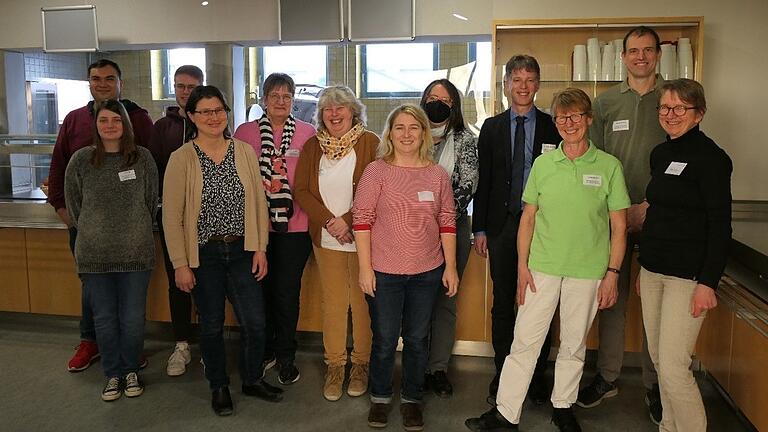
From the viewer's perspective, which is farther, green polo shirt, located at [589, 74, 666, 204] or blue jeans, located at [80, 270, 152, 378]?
blue jeans, located at [80, 270, 152, 378]

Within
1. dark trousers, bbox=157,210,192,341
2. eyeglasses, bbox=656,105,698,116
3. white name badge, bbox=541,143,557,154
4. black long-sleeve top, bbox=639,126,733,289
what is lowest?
dark trousers, bbox=157,210,192,341

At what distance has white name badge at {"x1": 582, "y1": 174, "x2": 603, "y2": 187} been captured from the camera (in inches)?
99.3

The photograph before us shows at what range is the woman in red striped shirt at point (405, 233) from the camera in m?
2.71

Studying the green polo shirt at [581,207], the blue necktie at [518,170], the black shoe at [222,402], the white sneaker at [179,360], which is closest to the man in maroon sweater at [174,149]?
the white sneaker at [179,360]

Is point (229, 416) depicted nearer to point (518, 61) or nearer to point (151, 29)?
point (518, 61)

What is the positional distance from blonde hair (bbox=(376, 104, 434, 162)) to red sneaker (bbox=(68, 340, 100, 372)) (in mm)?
2088

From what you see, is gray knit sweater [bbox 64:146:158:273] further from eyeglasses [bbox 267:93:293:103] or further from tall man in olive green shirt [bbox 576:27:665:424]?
tall man in olive green shirt [bbox 576:27:665:424]

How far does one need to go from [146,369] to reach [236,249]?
117 cm

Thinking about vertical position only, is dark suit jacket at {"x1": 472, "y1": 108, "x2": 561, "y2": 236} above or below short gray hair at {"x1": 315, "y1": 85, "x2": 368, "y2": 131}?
below

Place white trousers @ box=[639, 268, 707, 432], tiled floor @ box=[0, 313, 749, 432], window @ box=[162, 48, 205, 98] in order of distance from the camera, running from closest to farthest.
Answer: white trousers @ box=[639, 268, 707, 432], tiled floor @ box=[0, 313, 749, 432], window @ box=[162, 48, 205, 98]

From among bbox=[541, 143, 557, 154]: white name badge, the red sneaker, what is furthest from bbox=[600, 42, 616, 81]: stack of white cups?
the red sneaker

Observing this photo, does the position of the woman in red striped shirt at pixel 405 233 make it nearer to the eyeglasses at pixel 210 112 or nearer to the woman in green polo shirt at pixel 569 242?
the woman in green polo shirt at pixel 569 242

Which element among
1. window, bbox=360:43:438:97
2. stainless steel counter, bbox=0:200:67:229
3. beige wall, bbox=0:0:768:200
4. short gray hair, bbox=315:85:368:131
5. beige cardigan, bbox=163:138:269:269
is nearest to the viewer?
beige cardigan, bbox=163:138:269:269

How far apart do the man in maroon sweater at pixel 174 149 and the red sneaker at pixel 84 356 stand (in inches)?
16.9
